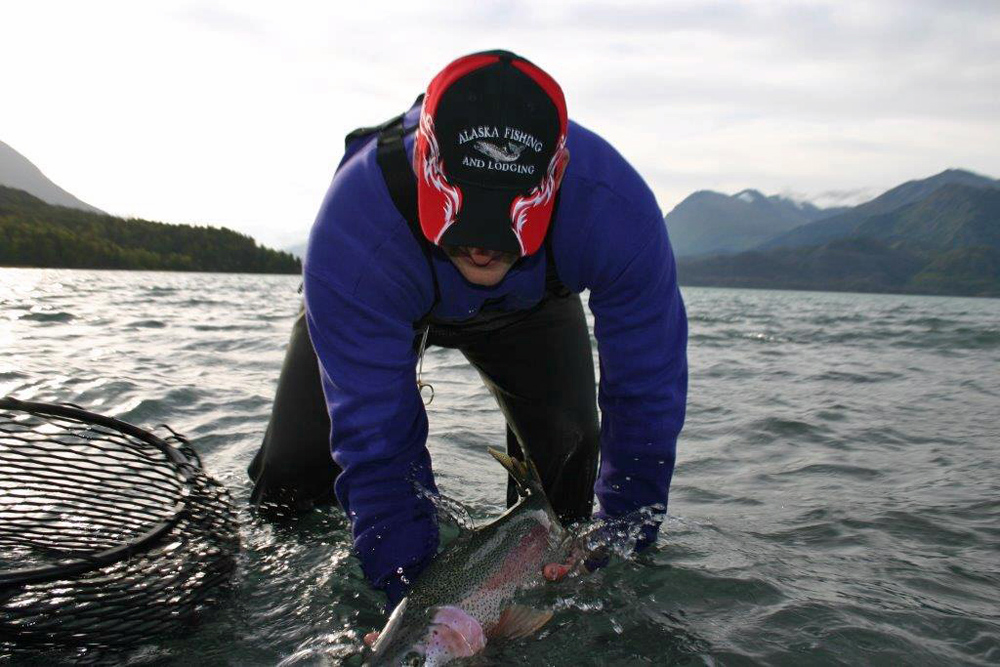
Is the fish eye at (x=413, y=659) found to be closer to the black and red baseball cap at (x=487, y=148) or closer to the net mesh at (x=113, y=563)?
the net mesh at (x=113, y=563)

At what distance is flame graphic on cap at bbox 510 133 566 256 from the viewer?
88.3 inches

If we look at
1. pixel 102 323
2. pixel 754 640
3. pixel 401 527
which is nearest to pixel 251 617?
pixel 401 527

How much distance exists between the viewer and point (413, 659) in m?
2.13

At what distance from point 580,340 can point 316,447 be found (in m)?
1.43

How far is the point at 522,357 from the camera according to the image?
3535 mm

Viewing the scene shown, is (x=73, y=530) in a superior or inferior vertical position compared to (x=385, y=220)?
inferior

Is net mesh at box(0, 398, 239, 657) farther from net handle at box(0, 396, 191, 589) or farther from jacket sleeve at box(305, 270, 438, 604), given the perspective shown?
jacket sleeve at box(305, 270, 438, 604)

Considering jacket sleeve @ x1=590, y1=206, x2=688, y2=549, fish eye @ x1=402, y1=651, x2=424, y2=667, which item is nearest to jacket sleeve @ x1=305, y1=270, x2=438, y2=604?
fish eye @ x1=402, y1=651, x2=424, y2=667

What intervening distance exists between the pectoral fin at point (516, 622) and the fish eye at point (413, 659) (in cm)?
35

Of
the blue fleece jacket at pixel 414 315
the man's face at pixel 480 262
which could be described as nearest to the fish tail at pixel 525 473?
the blue fleece jacket at pixel 414 315

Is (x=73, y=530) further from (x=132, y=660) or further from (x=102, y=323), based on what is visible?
(x=102, y=323)

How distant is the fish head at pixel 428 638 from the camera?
214cm

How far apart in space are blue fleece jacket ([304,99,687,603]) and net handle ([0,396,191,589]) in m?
0.68

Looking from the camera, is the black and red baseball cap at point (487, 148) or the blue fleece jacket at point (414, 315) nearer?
the black and red baseball cap at point (487, 148)
